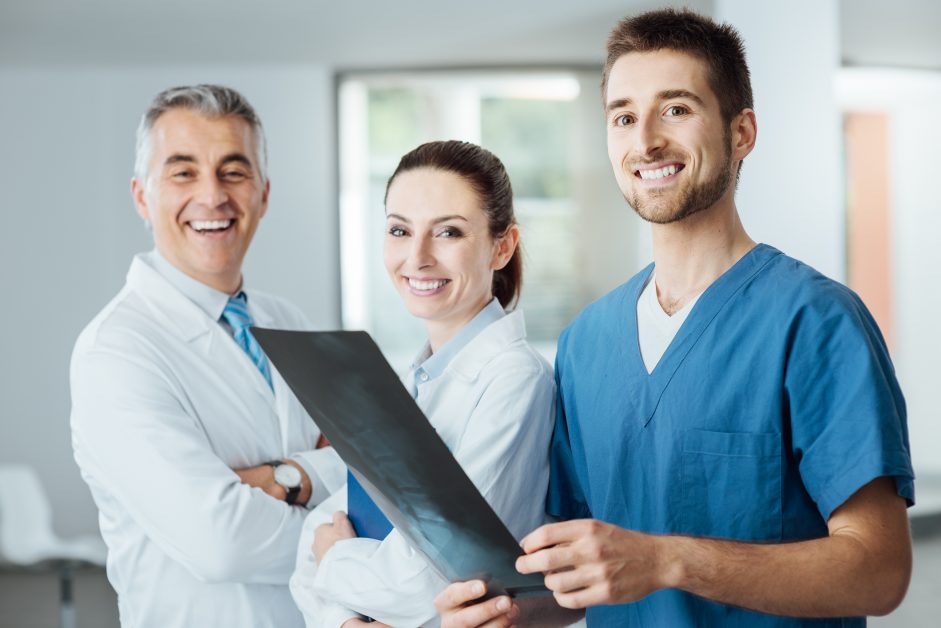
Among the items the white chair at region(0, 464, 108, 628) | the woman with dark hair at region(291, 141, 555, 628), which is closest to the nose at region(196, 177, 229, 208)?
the woman with dark hair at region(291, 141, 555, 628)

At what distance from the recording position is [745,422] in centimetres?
121

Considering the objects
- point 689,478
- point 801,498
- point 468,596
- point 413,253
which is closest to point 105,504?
point 413,253

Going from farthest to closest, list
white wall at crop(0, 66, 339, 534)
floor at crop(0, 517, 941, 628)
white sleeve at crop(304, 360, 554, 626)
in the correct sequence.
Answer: white wall at crop(0, 66, 339, 534), floor at crop(0, 517, 941, 628), white sleeve at crop(304, 360, 554, 626)

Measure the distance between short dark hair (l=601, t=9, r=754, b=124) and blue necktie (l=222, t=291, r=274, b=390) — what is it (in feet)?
2.96

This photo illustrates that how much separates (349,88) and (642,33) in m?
4.22

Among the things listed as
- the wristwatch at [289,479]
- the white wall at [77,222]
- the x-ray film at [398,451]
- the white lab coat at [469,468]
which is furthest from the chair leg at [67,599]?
the x-ray film at [398,451]

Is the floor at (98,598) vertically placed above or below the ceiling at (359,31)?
below

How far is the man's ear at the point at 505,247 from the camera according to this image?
1555mm

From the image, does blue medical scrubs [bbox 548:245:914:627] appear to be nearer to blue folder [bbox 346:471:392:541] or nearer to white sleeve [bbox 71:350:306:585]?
blue folder [bbox 346:471:392:541]

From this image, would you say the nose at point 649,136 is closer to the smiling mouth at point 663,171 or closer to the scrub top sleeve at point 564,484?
the smiling mouth at point 663,171

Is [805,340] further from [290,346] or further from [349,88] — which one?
[349,88]

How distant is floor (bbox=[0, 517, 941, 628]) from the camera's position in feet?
11.6

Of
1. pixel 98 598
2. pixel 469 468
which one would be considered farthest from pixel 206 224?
pixel 98 598

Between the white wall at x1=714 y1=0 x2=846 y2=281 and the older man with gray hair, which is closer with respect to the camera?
the older man with gray hair
